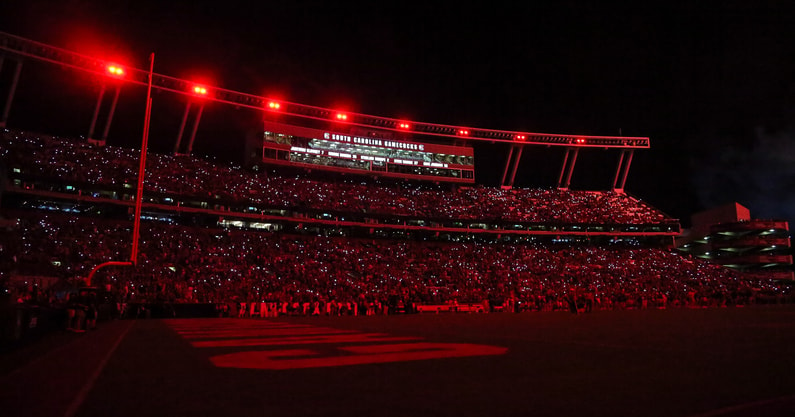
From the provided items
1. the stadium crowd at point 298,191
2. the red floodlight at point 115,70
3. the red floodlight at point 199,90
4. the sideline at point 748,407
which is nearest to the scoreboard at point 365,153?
the stadium crowd at point 298,191

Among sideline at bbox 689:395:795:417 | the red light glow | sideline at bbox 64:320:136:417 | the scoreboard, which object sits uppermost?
the red light glow

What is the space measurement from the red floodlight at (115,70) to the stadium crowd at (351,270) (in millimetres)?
12809

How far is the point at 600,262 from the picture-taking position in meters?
52.6

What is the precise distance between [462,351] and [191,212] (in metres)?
39.8

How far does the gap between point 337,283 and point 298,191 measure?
1539 centimetres

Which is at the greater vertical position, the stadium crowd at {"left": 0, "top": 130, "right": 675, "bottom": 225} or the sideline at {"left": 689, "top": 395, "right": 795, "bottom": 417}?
the stadium crowd at {"left": 0, "top": 130, "right": 675, "bottom": 225}

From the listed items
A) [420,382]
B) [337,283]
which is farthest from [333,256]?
[420,382]

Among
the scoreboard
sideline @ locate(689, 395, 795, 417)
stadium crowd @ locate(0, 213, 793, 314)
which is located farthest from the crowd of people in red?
sideline @ locate(689, 395, 795, 417)

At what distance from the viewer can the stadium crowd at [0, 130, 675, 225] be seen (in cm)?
3784

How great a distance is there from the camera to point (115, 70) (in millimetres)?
40719

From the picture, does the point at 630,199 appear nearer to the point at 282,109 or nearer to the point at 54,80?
the point at 282,109

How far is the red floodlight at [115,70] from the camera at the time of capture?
40.6 m

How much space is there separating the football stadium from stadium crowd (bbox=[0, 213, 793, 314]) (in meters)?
0.25

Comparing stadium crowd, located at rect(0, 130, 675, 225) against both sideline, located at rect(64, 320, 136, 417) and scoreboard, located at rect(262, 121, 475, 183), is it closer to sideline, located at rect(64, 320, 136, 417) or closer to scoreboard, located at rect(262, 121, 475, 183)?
scoreboard, located at rect(262, 121, 475, 183)
